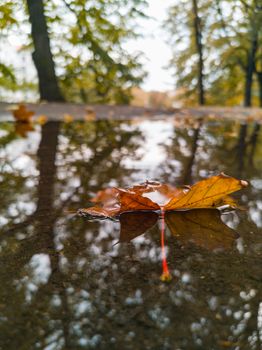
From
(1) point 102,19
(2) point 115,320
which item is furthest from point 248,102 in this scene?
(2) point 115,320

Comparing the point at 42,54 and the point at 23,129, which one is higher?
the point at 42,54

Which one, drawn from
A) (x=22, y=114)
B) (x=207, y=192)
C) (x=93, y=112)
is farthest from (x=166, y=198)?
(x=93, y=112)

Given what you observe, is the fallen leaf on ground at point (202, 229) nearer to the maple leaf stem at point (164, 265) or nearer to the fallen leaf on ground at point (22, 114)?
the maple leaf stem at point (164, 265)

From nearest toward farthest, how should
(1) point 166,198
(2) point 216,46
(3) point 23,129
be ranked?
(1) point 166,198 → (3) point 23,129 → (2) point 216,46

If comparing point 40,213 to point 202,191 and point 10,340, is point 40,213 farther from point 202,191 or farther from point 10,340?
point 10,340

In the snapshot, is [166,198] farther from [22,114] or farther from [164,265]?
[22,114]

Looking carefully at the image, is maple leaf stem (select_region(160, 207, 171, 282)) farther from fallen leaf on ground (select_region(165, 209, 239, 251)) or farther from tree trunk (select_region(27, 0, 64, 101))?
tree trunk (select_region(27, 0, 64, 101))

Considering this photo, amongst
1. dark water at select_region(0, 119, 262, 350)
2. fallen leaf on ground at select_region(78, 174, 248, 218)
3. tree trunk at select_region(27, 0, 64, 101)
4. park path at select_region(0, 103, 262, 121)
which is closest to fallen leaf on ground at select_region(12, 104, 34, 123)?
park path at select_region(0, 103, 262, 121)
